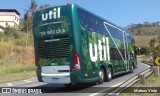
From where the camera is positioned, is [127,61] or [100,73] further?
[127,61]

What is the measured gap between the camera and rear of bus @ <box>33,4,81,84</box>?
548 inches

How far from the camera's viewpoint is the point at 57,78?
1419 cm

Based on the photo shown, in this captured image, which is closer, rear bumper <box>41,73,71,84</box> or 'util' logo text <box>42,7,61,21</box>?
rear bumper <box>41,73,71,84</box>

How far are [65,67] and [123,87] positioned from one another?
2.83 metres

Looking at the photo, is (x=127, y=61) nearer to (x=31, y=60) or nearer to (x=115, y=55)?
(x=115, y=55)

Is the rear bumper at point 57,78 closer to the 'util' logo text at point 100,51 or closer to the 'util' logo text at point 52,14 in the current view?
the 'util' logo text at point 100,51

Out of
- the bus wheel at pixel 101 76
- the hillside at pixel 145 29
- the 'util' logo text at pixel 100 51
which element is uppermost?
the hillside at pixel 145 29

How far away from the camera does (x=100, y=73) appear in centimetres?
1692

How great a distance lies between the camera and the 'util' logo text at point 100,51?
51.3ft

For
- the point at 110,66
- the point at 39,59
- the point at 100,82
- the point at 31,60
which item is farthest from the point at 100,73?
the point at 31,60

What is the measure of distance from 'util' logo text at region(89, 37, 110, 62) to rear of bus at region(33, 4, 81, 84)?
1.79 m

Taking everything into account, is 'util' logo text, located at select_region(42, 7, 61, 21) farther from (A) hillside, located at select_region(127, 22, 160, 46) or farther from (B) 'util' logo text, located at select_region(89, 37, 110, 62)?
(A) hillside, located at select_region(127, 22, 160, 46)

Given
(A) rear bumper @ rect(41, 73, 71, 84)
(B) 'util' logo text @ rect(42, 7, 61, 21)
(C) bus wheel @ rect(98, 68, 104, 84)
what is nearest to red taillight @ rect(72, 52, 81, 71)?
(A) rear bumper @ rect(41, 73, 71, 84)

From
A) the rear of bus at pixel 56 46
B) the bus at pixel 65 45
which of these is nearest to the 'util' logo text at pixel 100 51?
the bus at pixel 65 45
